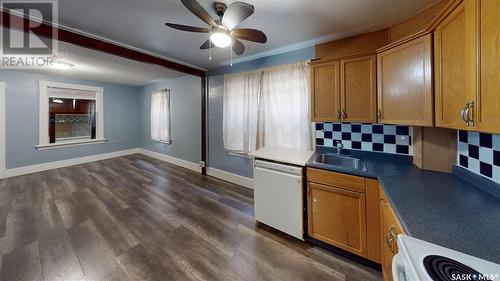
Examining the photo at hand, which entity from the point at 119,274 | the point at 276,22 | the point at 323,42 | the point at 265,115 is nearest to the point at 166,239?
the point at 119,274

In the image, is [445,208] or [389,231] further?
[389,231]

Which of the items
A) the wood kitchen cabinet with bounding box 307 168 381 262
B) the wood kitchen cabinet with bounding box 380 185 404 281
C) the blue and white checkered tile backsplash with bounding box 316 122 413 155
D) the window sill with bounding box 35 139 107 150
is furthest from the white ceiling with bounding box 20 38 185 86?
the wood kitchen cabinet with bounding box 380 185 404 281

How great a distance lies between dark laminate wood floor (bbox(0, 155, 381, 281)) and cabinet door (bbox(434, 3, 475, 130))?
4.33 ft

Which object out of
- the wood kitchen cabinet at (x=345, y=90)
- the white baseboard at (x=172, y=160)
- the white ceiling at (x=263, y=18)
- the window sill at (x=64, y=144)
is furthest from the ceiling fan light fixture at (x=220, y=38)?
the window sill at (x=64, y=144)

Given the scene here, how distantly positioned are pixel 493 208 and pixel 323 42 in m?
2.19

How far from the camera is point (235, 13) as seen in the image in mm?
1391

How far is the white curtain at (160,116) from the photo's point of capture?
4.84m

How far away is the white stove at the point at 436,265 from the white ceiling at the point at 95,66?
157 inches

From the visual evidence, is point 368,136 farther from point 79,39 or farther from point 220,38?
point 79,39

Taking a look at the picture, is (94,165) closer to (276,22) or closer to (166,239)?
(166,239)

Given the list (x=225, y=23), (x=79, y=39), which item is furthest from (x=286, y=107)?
(x=79, y=39)

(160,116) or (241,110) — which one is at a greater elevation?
(160,116)

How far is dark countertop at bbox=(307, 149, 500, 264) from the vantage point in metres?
0.71

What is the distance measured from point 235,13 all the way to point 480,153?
1993 mm
